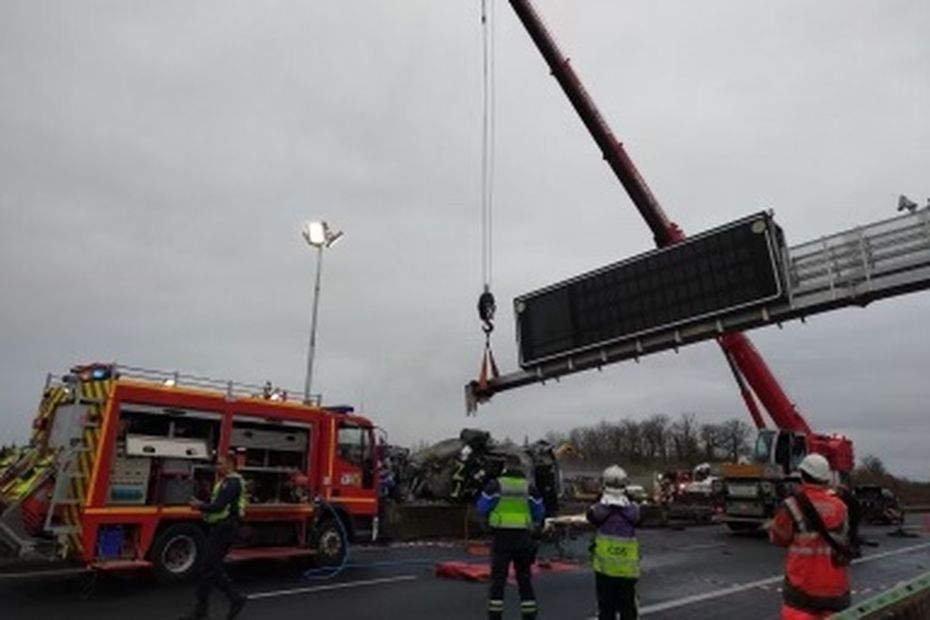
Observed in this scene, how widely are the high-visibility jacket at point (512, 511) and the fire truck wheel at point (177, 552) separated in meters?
5.43

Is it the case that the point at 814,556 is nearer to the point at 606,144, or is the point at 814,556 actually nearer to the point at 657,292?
the point at 657,292

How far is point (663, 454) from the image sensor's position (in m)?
97.6

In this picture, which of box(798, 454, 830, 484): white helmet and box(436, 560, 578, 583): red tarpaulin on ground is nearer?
box(798, 454, 830, 484): white helmet

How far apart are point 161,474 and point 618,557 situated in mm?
7421

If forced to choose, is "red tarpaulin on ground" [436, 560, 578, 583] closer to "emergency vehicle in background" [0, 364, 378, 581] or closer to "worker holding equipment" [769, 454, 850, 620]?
"emergency vehicle in background" [0, 364, 378, 581]

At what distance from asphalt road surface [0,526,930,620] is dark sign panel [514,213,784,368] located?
688 cm

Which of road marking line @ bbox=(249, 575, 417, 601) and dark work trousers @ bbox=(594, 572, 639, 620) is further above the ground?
dark work trousers @ bbox=(594, 572, 639, 620)

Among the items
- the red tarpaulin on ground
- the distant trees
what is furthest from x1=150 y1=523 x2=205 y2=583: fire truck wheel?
the distant trees

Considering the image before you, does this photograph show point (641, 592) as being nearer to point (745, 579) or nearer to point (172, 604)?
point (745, 579)

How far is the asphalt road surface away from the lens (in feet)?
29.4

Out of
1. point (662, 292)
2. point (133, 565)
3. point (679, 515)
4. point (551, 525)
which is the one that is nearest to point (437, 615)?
point (133, 565)

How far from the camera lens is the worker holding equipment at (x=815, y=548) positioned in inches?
192

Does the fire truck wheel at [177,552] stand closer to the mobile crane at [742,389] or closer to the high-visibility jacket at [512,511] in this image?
the high-visibility jacket at [512,511]

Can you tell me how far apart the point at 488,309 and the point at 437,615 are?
14.9 m
